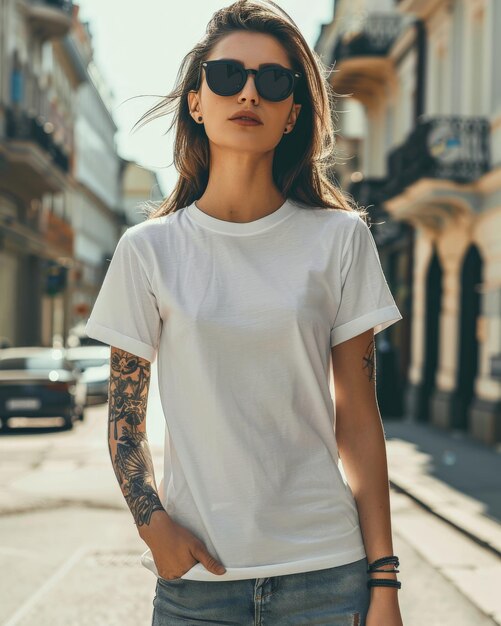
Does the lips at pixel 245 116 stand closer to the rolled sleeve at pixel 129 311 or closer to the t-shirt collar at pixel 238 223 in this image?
the t-shirt collar at pixel 238 223

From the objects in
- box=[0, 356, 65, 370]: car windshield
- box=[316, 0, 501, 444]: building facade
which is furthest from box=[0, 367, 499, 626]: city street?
box=[0, 356, 65, 370]: car windshield

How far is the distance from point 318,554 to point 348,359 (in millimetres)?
411

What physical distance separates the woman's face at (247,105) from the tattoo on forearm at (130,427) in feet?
1.65

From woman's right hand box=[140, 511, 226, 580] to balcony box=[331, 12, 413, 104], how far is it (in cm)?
2618

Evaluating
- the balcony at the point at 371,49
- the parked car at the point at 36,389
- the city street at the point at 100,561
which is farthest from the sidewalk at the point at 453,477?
the balcony at the point at 371,49

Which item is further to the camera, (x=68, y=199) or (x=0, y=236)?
(x=68, y=199)

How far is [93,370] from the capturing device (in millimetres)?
25406

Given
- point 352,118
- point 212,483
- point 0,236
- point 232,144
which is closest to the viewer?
point 212,483

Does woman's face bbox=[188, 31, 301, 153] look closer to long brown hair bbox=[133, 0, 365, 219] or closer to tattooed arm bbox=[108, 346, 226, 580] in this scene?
long brown hair bbox=[133, 0, 365, 219]

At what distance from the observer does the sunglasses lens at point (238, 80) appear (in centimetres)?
230

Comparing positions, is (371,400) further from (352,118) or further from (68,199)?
(68,199)

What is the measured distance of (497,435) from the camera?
16594mm

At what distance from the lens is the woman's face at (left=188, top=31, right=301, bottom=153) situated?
2311mm

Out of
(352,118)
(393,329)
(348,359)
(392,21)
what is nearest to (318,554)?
(348,359)
